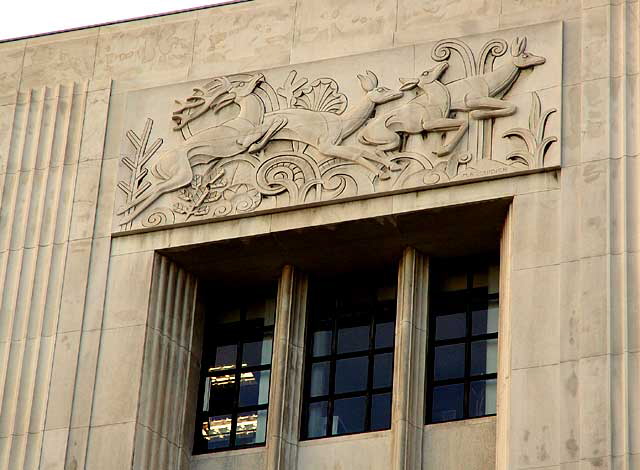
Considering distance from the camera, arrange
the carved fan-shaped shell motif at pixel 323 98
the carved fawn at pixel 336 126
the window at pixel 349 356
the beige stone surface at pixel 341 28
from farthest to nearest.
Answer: the beige stone surface at pixel 341 28
the carved fan-shaped shell motif at pixel 323 98
the carved fawn at pixel 336 126
the window at pixel 349 356

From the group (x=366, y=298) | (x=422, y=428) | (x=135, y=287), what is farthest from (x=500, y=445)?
(x=135, y=287)

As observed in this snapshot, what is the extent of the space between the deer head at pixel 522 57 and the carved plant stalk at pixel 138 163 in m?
5.05

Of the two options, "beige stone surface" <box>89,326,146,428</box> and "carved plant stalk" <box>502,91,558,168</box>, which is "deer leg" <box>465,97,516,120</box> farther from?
"beige stone surface" <box>89,326,146,428</box>

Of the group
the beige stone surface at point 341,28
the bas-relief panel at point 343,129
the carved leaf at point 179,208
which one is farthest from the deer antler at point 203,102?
the carved leaf at point 179,208

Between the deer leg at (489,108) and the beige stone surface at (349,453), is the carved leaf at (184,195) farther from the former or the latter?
the deer leg at (489,108)

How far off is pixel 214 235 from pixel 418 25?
155 inches

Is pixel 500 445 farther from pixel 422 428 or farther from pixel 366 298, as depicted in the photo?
pixel 366 298

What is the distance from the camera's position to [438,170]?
26.0 m

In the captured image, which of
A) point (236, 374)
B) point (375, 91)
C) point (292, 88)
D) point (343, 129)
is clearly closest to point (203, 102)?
point (292, 88)

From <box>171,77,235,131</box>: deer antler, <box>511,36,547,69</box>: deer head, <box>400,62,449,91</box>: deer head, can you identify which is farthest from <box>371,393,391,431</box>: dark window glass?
<box>171,77,235,131</box>: deer antler

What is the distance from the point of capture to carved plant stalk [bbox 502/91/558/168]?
A: 2561cm

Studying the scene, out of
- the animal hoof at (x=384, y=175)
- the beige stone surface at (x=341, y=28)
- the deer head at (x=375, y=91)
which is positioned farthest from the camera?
the beige stone surface at (x=341, y=28)

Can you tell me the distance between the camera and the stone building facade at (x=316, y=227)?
82.4 ft

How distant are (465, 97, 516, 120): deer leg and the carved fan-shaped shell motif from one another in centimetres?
184
